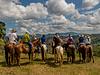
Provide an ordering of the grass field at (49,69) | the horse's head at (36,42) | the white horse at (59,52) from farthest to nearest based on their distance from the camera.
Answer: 1. the horse's head at (36,42)
2. the white horse at (59,52)
3. the grass field at (49,69)

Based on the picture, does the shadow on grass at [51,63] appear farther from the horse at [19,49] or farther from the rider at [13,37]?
the rider at [13,37]

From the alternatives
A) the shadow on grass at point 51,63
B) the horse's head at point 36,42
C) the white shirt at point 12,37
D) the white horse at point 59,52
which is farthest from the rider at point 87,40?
the white shirt at point 12,37

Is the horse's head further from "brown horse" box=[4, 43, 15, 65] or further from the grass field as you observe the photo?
"brown horse" box=[4, 43, 15, 65]

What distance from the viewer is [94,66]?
2428 centimetres

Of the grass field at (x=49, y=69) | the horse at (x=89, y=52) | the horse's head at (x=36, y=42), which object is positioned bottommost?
the grass field at (x=49, y=69)

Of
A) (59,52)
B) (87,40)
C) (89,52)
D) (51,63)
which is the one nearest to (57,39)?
(59,52)

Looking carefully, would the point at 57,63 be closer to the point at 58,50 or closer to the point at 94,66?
the point at 58,50

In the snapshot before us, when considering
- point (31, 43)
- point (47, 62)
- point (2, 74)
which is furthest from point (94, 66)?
point (2, 74)

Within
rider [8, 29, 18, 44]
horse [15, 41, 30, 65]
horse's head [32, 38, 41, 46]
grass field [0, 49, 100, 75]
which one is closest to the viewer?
grass field [0, 49, 100, 75]

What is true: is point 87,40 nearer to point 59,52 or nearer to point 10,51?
point 59,52

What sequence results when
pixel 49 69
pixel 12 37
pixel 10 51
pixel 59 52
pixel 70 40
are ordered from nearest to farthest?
pixel 49 69 → pixel 12 37 → pixel 10 51 → pixel 59 52 → pixel 70 40

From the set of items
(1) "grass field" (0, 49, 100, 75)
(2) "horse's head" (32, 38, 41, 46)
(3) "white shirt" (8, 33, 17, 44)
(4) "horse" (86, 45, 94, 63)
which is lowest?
(1) "grass field" (0, 49, 100, 75)

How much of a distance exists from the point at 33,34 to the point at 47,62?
3.05m

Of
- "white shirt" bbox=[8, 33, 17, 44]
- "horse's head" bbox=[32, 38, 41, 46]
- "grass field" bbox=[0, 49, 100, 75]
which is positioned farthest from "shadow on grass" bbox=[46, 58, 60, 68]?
"white shirt" bbox=[8, 33, 17, 44]
